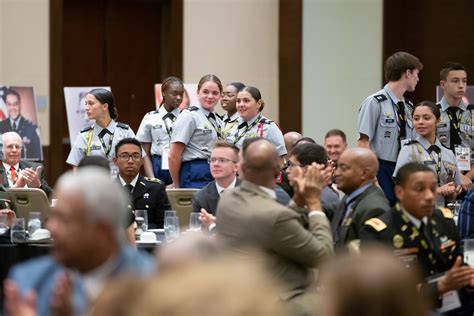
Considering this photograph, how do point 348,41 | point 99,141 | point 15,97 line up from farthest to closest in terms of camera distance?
1. point 348,41
2. point 15,97
3. point 99,141

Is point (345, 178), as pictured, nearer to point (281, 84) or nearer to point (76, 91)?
point (76, 91)

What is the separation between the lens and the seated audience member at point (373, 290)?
202 centimetres

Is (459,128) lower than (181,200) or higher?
higher

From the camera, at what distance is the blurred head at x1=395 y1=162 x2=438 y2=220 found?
15.6ft

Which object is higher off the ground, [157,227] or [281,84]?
[281,84]

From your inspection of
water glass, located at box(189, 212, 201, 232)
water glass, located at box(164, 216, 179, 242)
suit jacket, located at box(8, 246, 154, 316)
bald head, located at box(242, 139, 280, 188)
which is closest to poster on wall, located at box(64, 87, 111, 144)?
water glass, located at box(164, 216, 179, 242)

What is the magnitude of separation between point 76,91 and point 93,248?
25.0 feet

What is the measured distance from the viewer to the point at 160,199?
7309 millimetres

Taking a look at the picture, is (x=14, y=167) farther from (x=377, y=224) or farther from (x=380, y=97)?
(x=377, y=224)

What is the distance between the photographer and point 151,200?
728 cm

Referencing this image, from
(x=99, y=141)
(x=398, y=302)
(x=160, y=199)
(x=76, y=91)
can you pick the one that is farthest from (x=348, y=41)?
(x=398, y=302)

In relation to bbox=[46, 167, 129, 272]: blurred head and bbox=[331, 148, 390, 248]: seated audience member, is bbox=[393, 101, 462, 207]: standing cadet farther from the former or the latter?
bbox=[46, 167, 129, 272]: blurred head

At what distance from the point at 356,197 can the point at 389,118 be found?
2890 millimetres

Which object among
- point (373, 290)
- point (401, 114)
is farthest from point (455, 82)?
point (373, 290)
